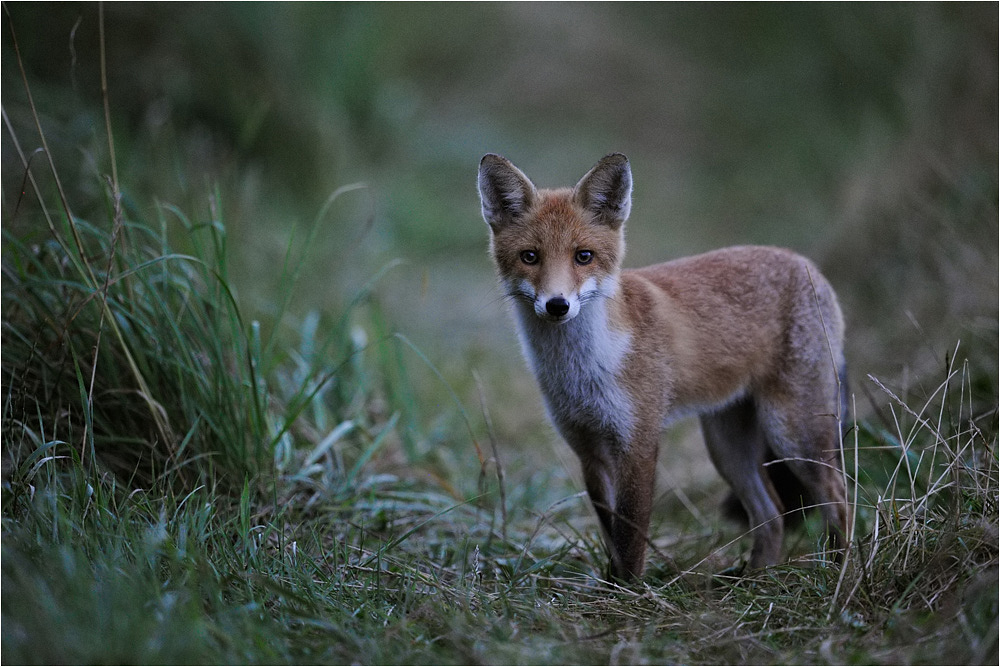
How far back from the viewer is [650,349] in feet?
13.9

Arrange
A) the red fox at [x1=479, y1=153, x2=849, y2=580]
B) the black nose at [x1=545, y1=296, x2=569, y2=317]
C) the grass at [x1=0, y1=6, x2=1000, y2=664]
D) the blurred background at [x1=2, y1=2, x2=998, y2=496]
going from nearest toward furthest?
the grass at [x1=0, y1=6, x2=1000, y2=664] < the black nose at [x1=545, y1=296, x2=569, y2=317] < the red fox at [x1=479, y1=153, x2=849, y2=580] < the blurred background at [x1=2, y1=2, x2=998, y2=496]

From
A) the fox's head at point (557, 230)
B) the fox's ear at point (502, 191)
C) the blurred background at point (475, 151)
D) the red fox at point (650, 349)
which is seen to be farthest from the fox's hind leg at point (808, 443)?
the fox's ear at point (502, 191)

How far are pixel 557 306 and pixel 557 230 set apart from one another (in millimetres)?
500

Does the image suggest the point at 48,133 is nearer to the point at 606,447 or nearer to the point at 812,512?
the point at 606,447

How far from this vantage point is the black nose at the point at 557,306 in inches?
144

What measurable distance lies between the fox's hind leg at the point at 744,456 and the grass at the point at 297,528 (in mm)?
238

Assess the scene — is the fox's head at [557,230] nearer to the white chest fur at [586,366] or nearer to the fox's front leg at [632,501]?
the white chest fur at [586,366]

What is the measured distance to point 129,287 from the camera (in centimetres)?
405

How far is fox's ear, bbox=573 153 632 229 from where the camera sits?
4035 mm

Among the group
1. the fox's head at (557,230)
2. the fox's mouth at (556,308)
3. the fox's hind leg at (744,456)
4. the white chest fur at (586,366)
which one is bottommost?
the fox's hind leg at (744,456)

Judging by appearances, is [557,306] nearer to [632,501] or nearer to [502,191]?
[502,191]

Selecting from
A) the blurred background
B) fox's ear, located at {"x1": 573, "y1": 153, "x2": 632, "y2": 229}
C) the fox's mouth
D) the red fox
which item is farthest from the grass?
fox's ear, located at {"x1": 573, "y1": 153, "x2": 632, "y2": 229}

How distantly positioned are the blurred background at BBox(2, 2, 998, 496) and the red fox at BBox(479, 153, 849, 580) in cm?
51

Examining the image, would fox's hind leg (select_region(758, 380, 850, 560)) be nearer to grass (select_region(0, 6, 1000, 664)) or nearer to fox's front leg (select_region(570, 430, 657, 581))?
grass (select_region(0, 6, 1000, 664))
